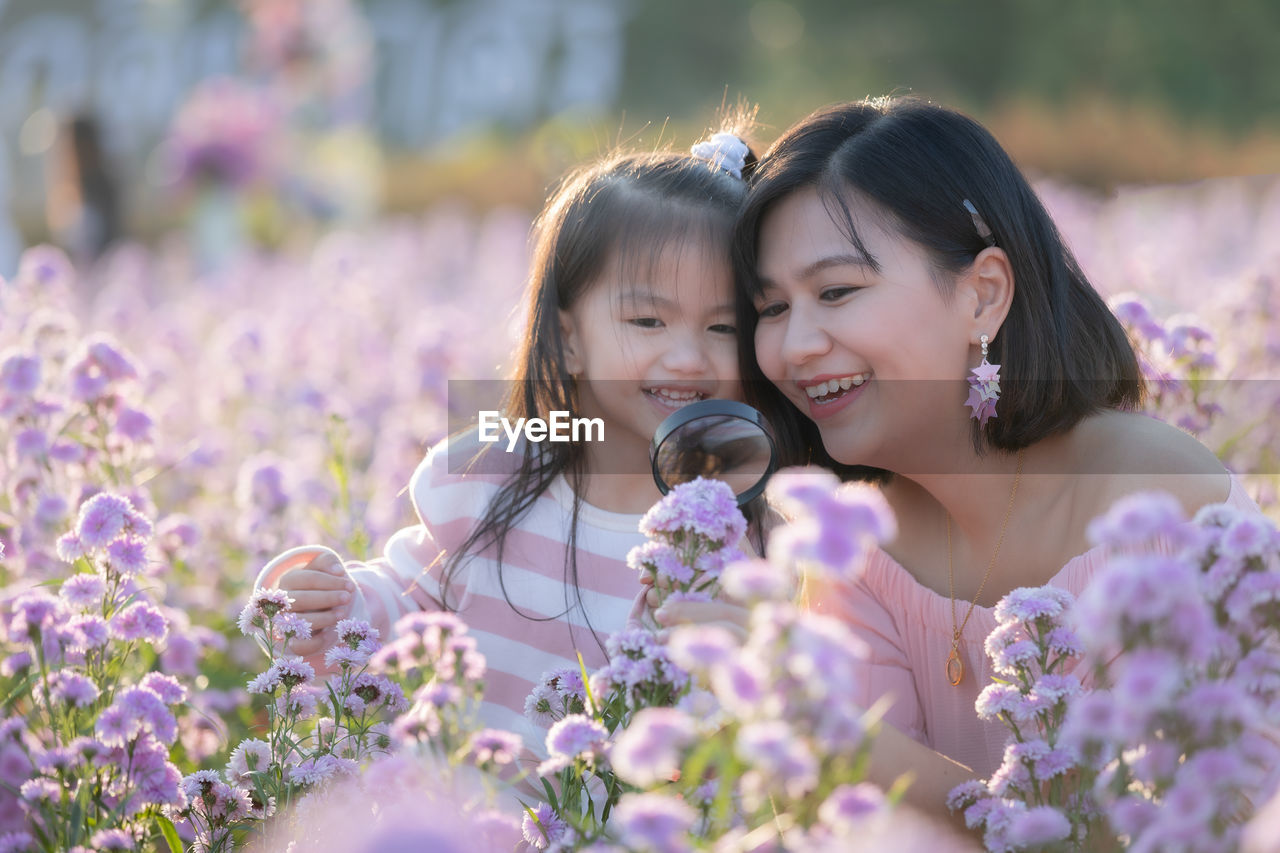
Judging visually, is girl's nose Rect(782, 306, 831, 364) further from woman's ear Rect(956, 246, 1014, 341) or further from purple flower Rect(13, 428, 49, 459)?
purple flower Rect(13, 428, 49, 459)

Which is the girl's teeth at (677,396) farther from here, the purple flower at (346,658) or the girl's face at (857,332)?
the purple flower at (346,658)

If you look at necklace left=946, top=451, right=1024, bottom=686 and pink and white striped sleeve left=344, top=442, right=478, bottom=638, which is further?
pink and white striped sleeve left=344, top=442, right=478, bottom=638

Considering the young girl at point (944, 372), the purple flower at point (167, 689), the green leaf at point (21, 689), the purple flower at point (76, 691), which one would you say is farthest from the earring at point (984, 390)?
the green leaf at point (21, 689)

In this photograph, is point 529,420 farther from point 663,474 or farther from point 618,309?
point 663,474

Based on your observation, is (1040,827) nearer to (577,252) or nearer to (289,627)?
(289,627)

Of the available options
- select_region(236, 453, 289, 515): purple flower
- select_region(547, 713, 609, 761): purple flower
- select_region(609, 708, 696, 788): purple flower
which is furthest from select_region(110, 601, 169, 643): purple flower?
select_region(236, 453, 289, 515): purple flower

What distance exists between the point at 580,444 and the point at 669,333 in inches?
17.5

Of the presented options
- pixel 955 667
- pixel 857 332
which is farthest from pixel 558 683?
pixel 955 667

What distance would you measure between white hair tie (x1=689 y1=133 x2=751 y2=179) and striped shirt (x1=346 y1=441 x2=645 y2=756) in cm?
83

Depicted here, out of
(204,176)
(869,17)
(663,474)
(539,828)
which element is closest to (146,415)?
(663,474)

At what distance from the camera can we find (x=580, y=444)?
2.78 m

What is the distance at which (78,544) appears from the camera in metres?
1.88

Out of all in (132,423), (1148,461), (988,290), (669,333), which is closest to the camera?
(1148,461)

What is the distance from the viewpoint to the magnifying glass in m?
2.00
